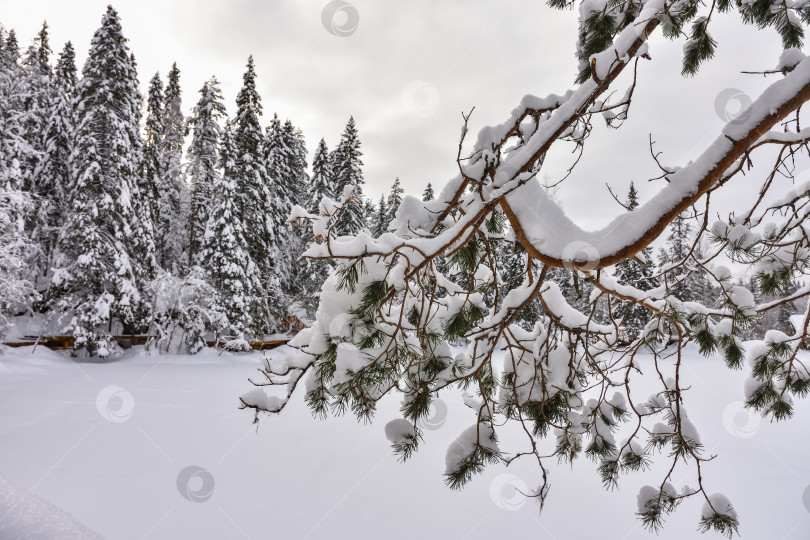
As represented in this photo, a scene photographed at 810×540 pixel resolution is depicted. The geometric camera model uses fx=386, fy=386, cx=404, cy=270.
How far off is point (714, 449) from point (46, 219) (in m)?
30.4

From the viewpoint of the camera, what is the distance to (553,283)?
2500mm

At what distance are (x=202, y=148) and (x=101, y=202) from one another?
805cm

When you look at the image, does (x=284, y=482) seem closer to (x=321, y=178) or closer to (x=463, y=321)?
(x=463, y=321)

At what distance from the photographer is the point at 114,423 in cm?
872

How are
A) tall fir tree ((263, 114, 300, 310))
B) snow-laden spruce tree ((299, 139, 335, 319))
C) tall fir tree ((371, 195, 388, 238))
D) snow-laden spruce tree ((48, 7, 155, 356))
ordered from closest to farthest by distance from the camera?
snow-laden spruce tree ((48, 7, 155, 356)) < snow-laden spruce tree ((299, 139, 335, 319)) < tall fir tree ((263, 114, 300, 310)) < tall fir tree ((371, 195, 388, 238))

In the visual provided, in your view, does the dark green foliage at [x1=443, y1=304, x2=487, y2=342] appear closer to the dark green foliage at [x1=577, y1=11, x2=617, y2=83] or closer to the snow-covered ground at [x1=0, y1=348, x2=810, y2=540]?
the dark green foliage at [x1=577, y1=11, x2=617, y2=83]

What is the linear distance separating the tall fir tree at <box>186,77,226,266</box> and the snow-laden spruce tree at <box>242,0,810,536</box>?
22.3 meters

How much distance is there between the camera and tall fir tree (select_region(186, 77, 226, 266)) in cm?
2208

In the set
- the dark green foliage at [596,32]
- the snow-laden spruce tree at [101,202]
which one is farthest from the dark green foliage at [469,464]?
the snow-laden spruce tree at [101,202]

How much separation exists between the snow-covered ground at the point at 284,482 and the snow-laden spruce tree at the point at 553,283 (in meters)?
4.17

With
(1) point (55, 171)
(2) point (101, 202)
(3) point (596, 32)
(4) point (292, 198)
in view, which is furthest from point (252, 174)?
(3) point (596, 32)

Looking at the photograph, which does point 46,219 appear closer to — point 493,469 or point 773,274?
point 493,469

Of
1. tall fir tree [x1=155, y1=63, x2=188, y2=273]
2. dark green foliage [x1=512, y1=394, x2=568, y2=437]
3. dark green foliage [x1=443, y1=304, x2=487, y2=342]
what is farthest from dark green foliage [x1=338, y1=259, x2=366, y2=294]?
tall fir tree [x1=155, y1=63, x2=188, y2=273]

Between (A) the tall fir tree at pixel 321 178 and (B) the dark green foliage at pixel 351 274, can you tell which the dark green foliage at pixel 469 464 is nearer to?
(B) the dark green foliage at pixel 351 274
